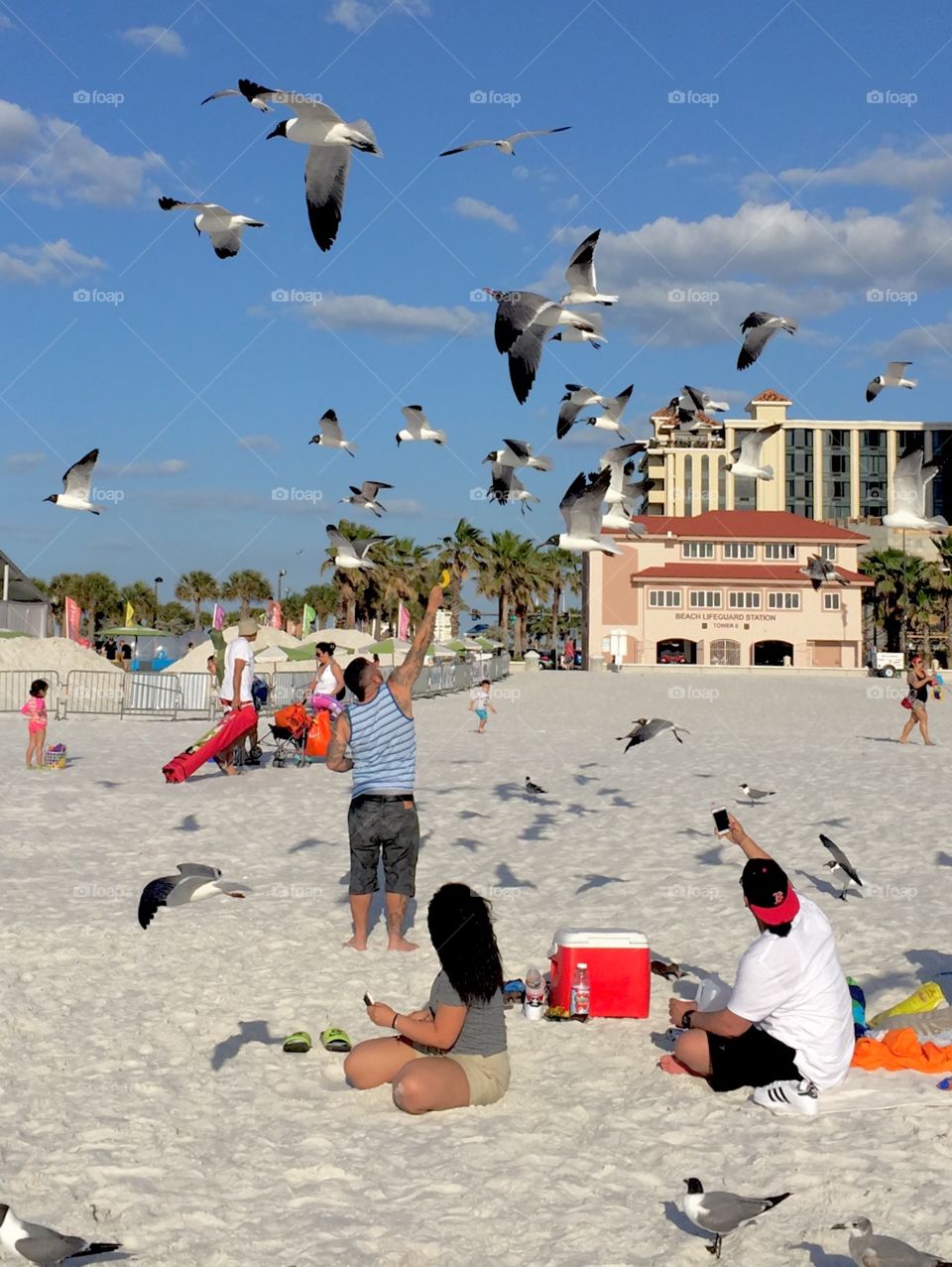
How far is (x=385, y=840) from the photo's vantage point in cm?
759

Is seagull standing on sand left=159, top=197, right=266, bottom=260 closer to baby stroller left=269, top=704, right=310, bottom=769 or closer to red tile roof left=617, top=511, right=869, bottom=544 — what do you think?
baby stroller left=269, top=704, right=310, bottom=769

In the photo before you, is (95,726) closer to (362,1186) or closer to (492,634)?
(362,1186)

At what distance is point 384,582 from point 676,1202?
6920 cm

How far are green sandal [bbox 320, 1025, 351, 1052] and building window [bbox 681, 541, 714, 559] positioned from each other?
7162 cm

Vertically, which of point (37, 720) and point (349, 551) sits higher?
point (349, 551)

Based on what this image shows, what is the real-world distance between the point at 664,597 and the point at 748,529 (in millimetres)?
7728

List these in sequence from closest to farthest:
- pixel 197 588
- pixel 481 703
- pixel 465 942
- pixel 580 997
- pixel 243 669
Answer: pixel 465 942 → pixel 580 997 → pixel 243 669 → pixel 481 703 → pixel 197 588

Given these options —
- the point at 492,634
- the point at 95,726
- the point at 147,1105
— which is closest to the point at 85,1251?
the point at 147,1105

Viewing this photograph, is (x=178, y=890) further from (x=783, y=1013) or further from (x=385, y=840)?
(x=783, y=1013)

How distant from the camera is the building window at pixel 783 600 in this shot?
241 ft

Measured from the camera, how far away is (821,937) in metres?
5.54

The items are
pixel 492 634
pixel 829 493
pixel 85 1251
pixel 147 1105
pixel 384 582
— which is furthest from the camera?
pixel 829 493

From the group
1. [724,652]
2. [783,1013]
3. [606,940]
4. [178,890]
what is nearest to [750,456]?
A: [606,940]

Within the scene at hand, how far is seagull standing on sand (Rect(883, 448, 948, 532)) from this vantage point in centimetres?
1475
